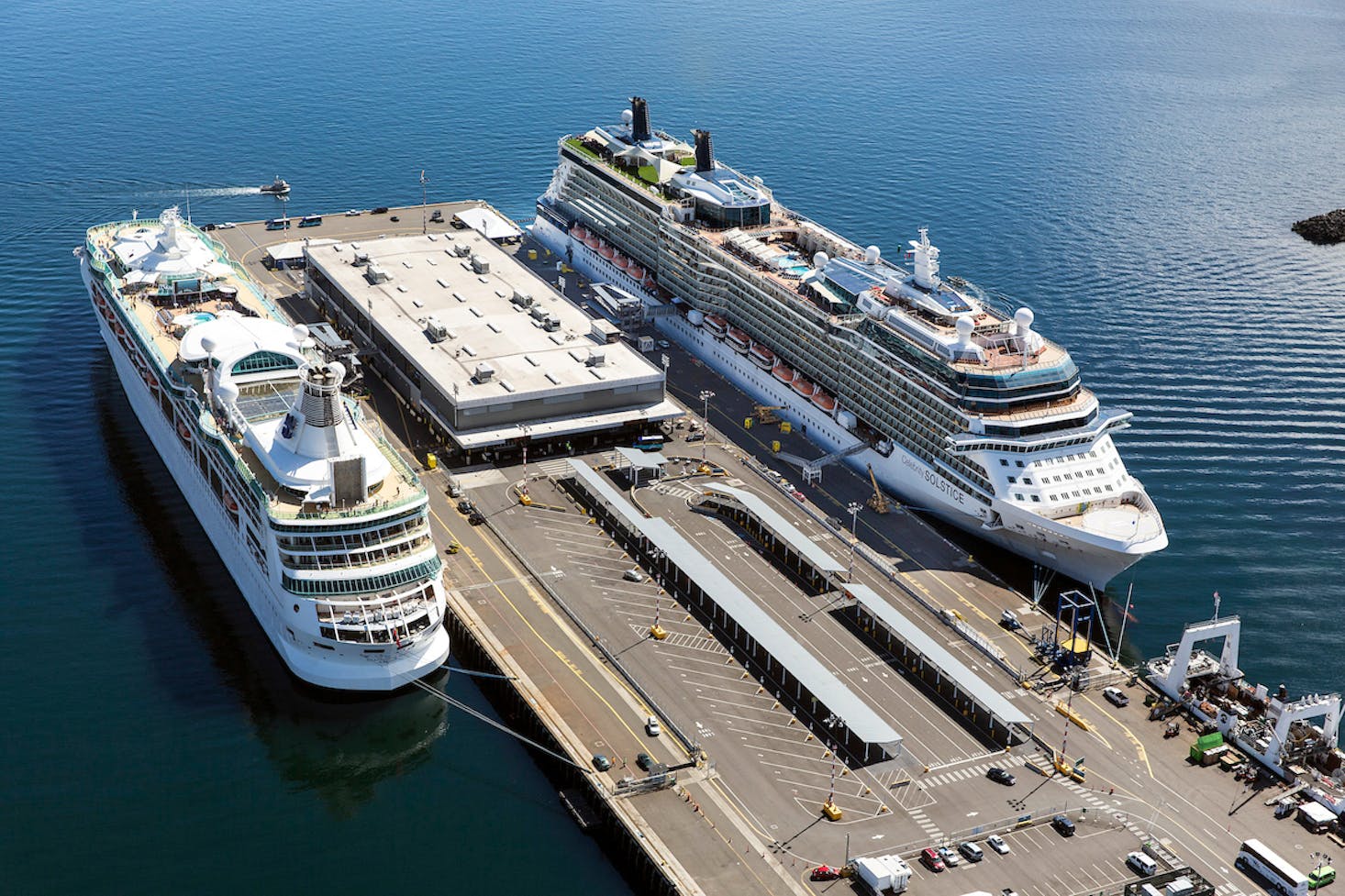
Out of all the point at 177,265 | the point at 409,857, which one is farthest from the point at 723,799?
the point at 177,265

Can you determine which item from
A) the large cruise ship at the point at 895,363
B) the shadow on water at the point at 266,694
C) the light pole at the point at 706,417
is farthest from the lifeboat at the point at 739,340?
the shadow on water at the point at 266,694

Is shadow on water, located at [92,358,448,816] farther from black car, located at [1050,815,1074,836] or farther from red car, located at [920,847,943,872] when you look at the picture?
black car, located at [1050,815,1074,836]

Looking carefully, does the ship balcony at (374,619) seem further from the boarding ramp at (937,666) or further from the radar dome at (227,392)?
the boarding ramp at (937,666)

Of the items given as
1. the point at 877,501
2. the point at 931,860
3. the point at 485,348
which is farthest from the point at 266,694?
the point at 877,501

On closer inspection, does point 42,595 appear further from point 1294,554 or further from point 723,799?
point 1294,554

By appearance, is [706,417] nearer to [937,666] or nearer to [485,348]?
[485,348]

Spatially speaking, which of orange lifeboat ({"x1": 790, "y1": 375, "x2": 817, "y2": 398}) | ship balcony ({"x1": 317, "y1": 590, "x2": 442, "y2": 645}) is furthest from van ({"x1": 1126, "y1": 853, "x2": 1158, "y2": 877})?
orange lifeboat ({"x1": 790, "y1": 375, "x2": 817, "y2": 398})
